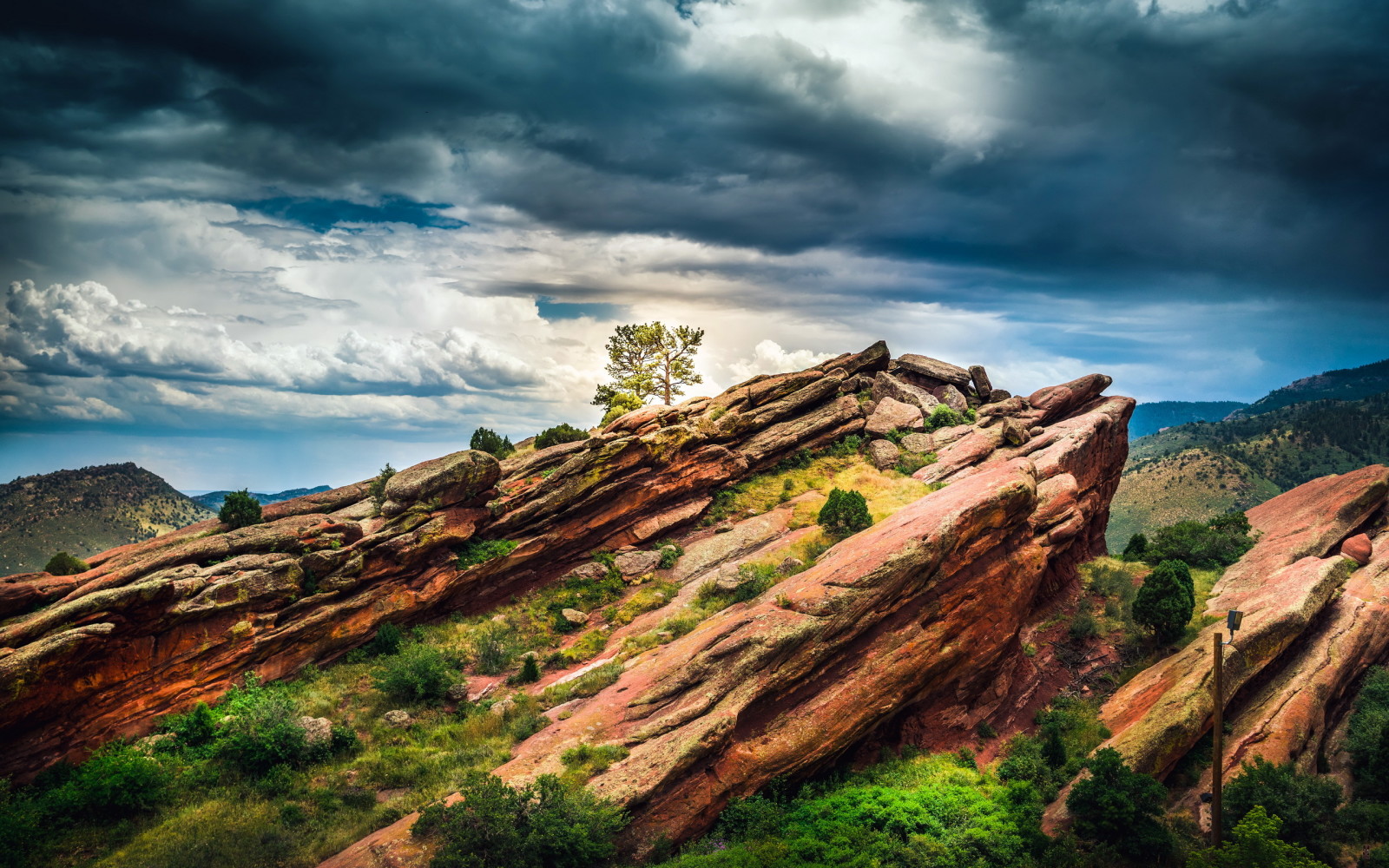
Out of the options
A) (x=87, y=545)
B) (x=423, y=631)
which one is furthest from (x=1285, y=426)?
(x=87, y=545)

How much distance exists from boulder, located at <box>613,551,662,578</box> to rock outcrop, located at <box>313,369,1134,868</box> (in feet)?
29.7

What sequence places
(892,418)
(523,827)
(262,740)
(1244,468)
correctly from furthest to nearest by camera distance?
(1244,468), (892,418), (262,740), (523,827)

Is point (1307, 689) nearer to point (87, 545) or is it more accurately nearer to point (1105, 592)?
point (1105, 592)

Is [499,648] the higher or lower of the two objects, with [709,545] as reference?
lower

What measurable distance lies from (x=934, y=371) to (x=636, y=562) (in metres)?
33.1

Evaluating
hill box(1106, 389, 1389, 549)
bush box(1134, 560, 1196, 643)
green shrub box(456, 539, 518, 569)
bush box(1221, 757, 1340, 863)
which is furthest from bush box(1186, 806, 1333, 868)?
hill box(1106, 389, 1389, 549)

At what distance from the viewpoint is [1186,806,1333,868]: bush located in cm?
1502

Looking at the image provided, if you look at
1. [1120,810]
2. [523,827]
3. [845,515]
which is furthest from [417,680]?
[1120,810]

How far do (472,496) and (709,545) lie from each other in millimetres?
13217

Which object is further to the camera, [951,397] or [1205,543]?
[951,397]

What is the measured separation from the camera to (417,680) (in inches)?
1000

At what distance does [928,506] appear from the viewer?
25031mm

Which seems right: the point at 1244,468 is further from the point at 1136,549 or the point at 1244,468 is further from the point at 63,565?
the point at 63,565

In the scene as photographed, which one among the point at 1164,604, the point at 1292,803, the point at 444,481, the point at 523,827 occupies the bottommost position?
the point at 1292,803
